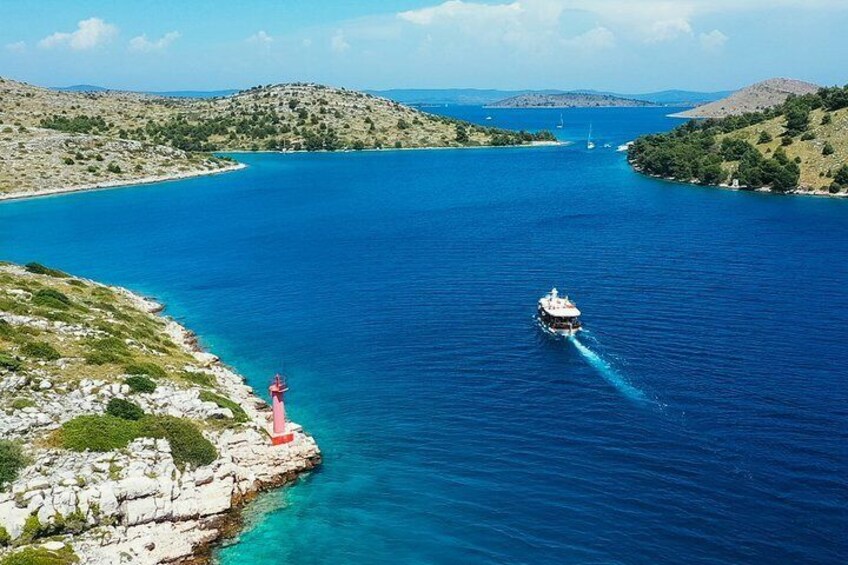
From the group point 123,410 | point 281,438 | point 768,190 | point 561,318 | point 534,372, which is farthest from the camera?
point 768,190

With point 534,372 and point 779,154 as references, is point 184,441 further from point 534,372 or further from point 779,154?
point 779,154

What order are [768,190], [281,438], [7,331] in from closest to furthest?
1. [281,438]
2. [7,331]
3. [768,190]

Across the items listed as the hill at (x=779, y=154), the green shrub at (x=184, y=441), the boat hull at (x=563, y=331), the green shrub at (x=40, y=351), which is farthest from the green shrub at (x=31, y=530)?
the hill at (x=779, y=154)

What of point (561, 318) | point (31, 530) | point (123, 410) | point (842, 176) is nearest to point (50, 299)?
point (123, 410)

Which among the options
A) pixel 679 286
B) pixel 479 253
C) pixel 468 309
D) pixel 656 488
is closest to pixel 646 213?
pixel 479 253

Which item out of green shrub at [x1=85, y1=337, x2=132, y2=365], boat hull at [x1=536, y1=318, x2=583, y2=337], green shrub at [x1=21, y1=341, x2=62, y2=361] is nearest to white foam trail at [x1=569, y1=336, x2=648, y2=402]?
boat hull at [x1=536, y1=318, x2=583, y2=337]

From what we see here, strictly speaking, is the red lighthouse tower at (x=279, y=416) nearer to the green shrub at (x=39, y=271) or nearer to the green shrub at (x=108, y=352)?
the green shrub at (x=108, y=352)

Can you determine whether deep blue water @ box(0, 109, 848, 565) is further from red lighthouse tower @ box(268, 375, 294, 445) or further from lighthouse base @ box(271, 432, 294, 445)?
Answer: red lighthouse tower @ box(268, 375, 294, 445)
